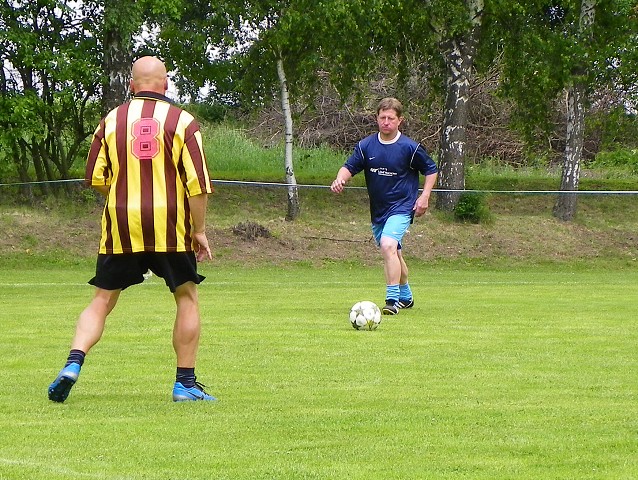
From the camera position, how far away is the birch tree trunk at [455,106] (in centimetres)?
Answer: 2969

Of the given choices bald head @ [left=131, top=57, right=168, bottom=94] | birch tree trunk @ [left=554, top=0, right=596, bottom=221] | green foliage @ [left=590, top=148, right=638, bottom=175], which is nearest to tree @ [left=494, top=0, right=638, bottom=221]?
birch tree trunk @ [left=554, top=0, right=596, bottom=221]

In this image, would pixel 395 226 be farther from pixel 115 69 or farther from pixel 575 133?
pixel 575 133

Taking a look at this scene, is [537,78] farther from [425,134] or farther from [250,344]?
[250,344]

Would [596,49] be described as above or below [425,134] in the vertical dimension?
above

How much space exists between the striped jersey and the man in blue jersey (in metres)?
6.31

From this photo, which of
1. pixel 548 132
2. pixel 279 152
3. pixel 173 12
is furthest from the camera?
pixel 279 152

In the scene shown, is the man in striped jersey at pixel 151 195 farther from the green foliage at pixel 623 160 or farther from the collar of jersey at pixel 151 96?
the green foliage at pixel 623 160

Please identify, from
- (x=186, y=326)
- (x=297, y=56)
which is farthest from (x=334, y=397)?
(x=297, y=56)

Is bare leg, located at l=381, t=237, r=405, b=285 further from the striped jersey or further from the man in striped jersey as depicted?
the striped jersey

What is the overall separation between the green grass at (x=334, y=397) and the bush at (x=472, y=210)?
14.4 m

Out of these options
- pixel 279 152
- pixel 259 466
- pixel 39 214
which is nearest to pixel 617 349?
pixel 259 466

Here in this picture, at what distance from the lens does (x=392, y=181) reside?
44.1 ft

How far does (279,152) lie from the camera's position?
1449 inches

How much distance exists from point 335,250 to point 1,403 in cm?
2024
